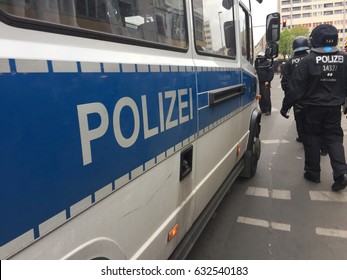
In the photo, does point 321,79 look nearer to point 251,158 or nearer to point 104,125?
point 251,158

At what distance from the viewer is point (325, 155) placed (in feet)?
18.5

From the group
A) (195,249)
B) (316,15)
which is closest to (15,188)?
(195,249)

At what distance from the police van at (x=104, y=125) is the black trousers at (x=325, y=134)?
89.8 inches

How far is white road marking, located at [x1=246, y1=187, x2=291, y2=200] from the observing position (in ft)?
13.4

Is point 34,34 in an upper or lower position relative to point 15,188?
upper

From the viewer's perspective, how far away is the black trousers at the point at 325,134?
4.11m

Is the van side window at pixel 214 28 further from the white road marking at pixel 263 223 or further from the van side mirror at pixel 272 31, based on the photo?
the white road marking at pixel 263 223

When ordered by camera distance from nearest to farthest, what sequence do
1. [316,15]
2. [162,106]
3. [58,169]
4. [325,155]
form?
1. [58,169]
2. [162,106]
3. [325,155]
4. [316,15]

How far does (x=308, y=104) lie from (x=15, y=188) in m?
4.01

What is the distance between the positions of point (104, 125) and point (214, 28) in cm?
178

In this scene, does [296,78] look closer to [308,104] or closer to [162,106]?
[308,104]

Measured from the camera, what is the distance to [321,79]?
406 cm

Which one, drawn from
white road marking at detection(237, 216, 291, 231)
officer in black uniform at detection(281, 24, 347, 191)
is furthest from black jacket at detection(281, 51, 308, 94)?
white road marking at detection(237, 216, 291, 231)

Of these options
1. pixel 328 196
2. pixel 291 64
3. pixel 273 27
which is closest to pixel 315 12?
pixel 291 64
